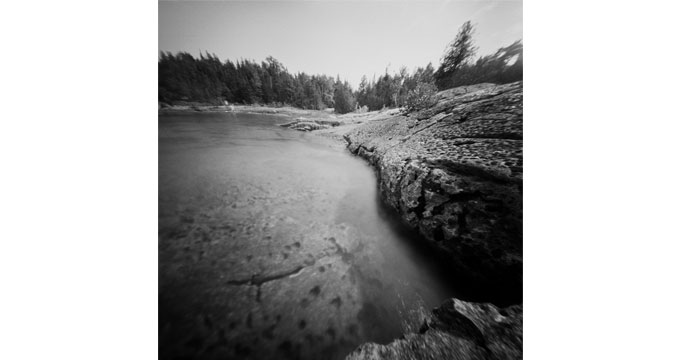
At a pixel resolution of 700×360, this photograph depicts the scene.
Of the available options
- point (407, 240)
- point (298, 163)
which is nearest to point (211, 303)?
point (407, 240)

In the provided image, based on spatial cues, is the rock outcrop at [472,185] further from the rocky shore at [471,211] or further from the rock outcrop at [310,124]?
the rock outcrop at [310,124]

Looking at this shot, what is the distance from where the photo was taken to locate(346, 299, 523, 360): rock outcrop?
1.01 m

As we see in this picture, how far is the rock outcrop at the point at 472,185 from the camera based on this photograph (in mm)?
1392

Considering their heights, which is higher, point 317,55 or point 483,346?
point 317,55

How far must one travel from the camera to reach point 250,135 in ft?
8.65

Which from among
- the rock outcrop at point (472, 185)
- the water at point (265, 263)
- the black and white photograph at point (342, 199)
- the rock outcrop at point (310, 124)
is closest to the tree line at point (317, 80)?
the black and white photograph at point (342, 199)

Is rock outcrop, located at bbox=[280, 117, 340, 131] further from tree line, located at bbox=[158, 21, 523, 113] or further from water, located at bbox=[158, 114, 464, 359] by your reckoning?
water, located at bbox=[158, 114, 464, 359]

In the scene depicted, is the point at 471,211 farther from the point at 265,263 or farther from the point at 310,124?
the point at 310,124

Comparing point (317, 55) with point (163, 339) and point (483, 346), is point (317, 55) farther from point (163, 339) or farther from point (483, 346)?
point (483, 346)

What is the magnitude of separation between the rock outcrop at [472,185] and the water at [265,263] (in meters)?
0.29

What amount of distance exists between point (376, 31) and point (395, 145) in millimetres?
1429

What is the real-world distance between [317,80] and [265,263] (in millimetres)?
2174

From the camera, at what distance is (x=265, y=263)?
1339mm

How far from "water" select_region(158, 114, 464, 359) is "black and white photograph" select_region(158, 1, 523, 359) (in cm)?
1
